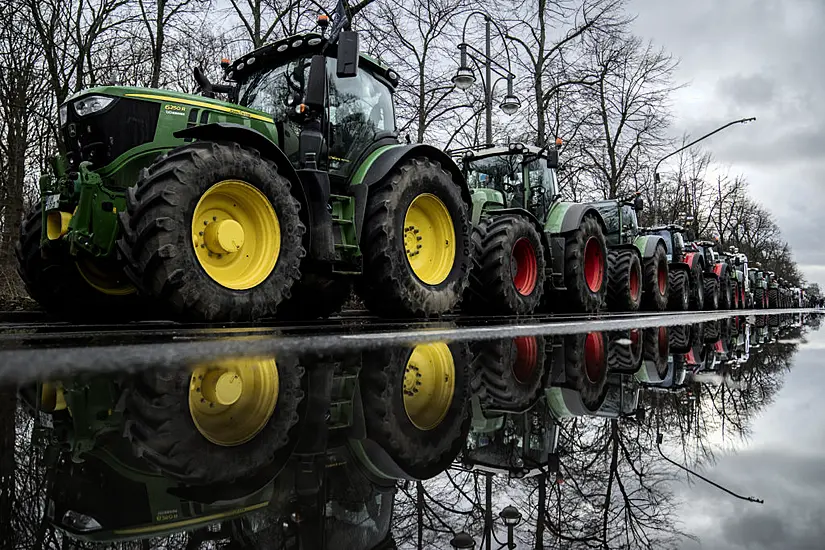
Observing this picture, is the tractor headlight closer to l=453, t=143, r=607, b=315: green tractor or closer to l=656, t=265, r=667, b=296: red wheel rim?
l=453, t=143, r=607, b=315: green tractor

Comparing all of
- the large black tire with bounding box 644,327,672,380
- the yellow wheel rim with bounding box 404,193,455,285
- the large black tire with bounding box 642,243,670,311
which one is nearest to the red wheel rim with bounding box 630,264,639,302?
the large black tire with bounding box 642,243,670,311

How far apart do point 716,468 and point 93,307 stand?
5915mm

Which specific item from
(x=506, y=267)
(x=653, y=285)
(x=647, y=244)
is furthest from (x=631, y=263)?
(x=506, y=267)

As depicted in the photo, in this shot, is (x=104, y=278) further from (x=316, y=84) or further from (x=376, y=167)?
(x=376, y=167)

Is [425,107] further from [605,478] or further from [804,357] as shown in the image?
[605,478]

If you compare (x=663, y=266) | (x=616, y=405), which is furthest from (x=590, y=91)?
(x=616, y=405)

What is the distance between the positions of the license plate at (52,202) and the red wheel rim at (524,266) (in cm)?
598

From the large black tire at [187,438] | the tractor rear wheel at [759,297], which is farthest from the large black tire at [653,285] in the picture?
the tractor rear wheel at [759,297]

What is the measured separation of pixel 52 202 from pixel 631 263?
1087cm

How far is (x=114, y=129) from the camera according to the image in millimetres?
5129

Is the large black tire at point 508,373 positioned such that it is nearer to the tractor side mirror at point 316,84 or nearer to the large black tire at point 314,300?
the tractor side mirror at point 316,84

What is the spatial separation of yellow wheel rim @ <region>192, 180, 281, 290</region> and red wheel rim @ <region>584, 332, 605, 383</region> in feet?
8.19

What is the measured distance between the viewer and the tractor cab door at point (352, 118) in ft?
20.8

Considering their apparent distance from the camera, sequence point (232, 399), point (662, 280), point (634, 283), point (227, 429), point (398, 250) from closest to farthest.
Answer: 1. point (227, 429)
2. point (232, 399)
3. point (398, 250)
4. point (634, 283)
5. point (662, 280)
